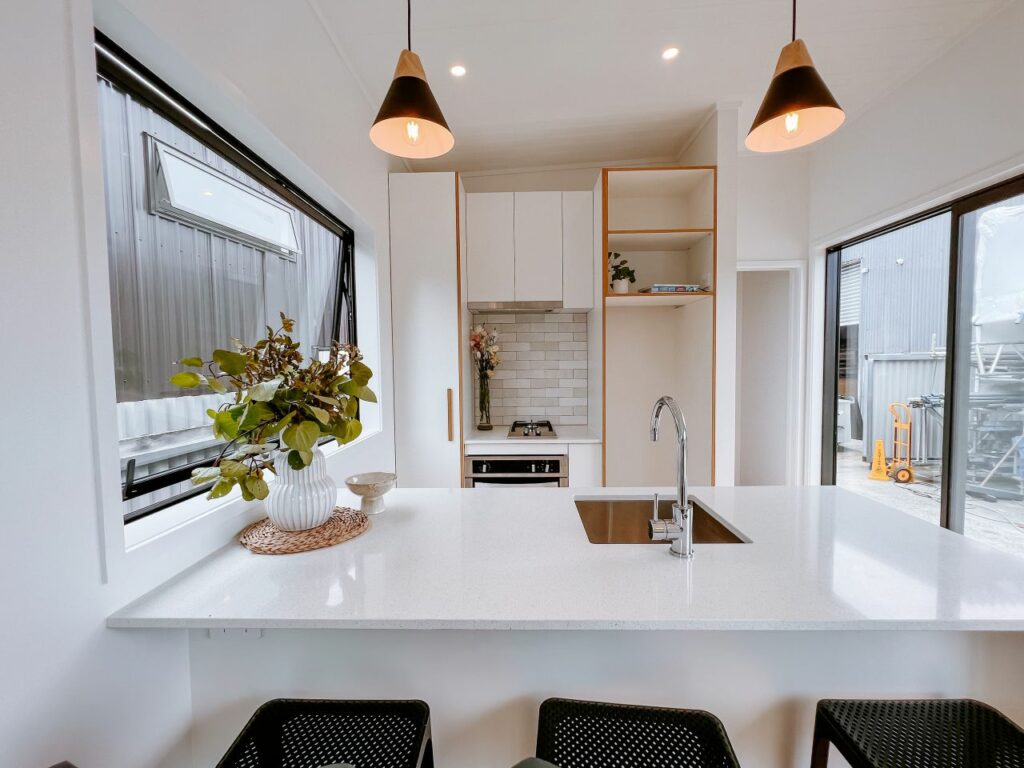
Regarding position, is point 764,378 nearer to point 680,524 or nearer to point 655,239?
point 655,239

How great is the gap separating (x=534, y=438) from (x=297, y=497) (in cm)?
184

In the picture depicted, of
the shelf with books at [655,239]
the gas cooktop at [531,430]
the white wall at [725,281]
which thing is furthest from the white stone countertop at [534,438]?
the shelf with books at [655,239]

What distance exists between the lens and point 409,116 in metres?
1.27

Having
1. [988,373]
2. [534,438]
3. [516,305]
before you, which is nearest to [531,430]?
[534,438]

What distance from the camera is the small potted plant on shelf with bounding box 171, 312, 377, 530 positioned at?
1048 mm

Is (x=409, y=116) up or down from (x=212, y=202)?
up

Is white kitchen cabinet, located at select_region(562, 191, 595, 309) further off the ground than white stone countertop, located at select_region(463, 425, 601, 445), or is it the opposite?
white kitchen cabinet, located at select_region(562, 191, 595, 309)

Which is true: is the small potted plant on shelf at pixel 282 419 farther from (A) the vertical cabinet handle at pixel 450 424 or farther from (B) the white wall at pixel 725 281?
(B) the white wall at pixel 725 281

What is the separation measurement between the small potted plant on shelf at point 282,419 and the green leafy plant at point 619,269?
7.09 feet

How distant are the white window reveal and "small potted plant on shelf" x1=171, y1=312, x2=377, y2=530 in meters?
0.54

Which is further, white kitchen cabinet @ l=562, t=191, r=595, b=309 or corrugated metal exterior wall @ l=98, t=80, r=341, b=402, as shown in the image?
white kitchen cabinet @ l=562, t=191, r=595, b=309

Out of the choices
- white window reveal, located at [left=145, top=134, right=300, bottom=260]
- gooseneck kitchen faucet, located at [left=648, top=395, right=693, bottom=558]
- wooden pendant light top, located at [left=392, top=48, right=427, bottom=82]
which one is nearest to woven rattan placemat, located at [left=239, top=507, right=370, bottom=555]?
gooseneck kitchen faucet, located at [left=648, top=395, right=693, bottom=558]

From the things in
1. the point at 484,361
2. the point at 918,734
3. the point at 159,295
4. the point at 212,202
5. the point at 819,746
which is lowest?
the point at 819,746

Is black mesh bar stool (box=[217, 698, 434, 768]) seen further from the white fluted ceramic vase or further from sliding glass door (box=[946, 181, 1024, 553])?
sliding glass door (box=[946, 181, 1024, 553])
